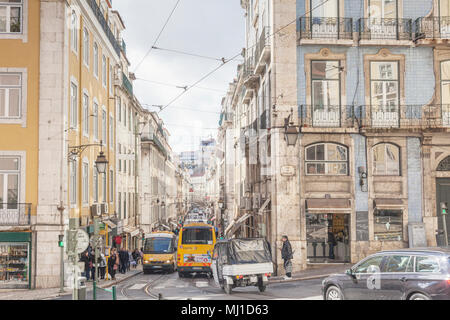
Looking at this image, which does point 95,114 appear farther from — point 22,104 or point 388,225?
point 388,225

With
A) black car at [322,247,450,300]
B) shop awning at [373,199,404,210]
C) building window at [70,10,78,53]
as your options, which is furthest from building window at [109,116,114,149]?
black car at [322,247,450,300]

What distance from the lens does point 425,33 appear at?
2466cm

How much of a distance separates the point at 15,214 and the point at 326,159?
45.4 ft

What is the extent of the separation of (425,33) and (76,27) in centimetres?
1620

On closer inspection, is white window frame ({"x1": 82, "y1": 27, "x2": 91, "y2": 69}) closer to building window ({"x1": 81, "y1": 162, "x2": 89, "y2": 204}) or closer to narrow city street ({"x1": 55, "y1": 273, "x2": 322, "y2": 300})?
building window ({"x1": 81, "y1": 162, "x2": 89, "y2": 204})

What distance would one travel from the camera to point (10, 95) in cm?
2083

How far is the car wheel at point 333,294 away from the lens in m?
12.8

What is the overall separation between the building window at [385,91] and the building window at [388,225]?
168 inches

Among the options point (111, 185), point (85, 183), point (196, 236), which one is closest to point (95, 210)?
point (85, 183)

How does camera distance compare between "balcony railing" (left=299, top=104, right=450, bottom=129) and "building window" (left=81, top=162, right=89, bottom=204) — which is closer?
"balcony railing" (left=299, top=104, right=450, bottom=129)

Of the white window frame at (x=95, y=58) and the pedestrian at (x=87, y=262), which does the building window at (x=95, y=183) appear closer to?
the white window frame at (x=95, y=58)

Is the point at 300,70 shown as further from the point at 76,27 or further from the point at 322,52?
the point at 76,27

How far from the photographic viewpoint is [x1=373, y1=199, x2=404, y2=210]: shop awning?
79.8ft

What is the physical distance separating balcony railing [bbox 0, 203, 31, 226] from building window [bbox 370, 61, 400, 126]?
A: 15894mm
